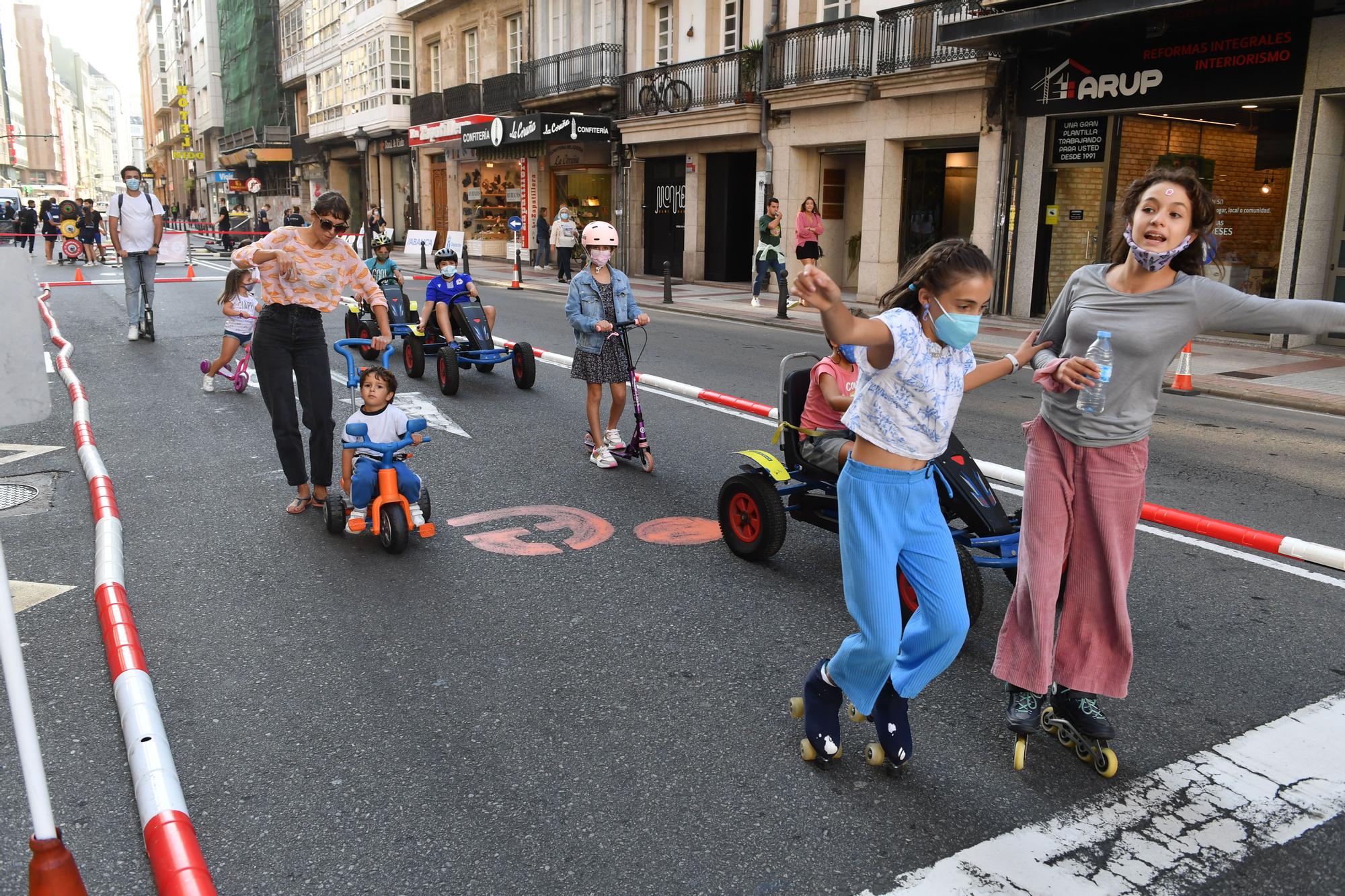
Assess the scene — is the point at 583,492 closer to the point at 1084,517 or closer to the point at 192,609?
the point at 192,609

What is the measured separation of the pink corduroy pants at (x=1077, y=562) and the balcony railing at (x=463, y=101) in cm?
3354

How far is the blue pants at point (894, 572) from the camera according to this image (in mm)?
3074

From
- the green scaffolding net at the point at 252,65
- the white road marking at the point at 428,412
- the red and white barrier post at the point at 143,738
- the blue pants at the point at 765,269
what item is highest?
the green scaffolding net at the point at 252,65

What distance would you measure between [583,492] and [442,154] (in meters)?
35.2

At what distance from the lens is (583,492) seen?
21.9ft

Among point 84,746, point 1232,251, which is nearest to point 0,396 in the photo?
point 84,746

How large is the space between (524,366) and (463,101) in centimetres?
2814

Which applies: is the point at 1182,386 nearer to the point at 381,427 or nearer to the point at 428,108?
the point at 381,427

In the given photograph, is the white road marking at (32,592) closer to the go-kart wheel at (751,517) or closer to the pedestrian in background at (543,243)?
the go-kart wheel at (751,517)

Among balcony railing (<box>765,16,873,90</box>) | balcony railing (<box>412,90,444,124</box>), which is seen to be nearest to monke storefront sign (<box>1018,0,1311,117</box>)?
balcony railing (<box>765,16,873,90</box>)

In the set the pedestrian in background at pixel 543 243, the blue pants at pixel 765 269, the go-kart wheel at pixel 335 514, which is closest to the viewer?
the go-kart wheel at pixel 335 514

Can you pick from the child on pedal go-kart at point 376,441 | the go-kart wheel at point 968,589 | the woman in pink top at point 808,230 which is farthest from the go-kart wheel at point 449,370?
the woman in pink top at point 808,230

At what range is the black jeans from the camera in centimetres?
588

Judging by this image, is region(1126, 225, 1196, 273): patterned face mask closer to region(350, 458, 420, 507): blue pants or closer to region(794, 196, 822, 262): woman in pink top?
region(350, 458, 420, 507): blue pants
